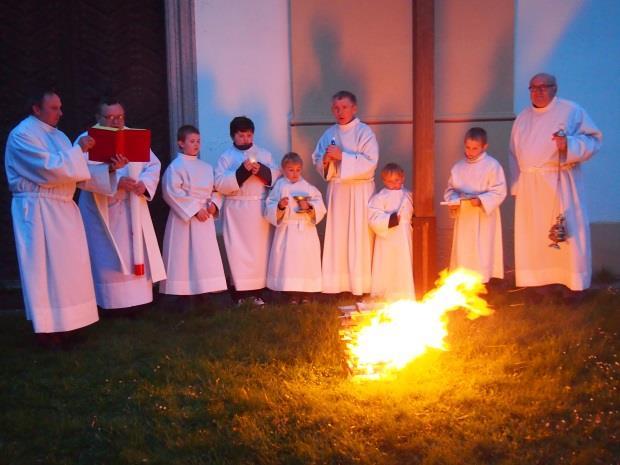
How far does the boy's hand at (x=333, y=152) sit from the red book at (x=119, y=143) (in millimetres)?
1839

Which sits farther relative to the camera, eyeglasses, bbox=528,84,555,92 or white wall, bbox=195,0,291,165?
white wall, bbox=195,0,291,165

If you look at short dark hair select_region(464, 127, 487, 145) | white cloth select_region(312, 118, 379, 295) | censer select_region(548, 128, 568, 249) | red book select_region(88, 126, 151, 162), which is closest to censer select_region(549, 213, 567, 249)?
censer select_region(548, 128, 568, 249)

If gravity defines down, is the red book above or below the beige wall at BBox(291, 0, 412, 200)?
below

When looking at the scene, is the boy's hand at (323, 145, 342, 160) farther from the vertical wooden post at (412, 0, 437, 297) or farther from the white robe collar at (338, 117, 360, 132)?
the vertical wooden post at (412, 0, 437, 297)

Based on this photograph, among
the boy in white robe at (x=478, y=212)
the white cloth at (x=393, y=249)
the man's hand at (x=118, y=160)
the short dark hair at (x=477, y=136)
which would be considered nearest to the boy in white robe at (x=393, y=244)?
the white cloth at (x=393, y=249)

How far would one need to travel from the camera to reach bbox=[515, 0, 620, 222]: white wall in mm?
7754

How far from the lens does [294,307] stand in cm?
636

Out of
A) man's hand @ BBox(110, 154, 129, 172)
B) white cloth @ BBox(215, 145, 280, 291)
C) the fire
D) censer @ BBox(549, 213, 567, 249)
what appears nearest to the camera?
the fire

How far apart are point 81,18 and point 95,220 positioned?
9.67ft

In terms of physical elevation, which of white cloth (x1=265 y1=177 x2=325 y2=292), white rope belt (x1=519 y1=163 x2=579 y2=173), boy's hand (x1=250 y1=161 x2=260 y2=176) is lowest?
white cloth (x1=265 y1=177 x2=325 y2=292)

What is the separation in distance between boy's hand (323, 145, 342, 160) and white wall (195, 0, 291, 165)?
5.02ft

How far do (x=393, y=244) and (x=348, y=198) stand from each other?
68 cm

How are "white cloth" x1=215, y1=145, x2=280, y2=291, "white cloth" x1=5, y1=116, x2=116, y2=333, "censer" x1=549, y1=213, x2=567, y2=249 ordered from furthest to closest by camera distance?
"white cloth" x1=215, y1=145, x2=280, y2=291
"censer" x1=549, y1=213, x2=567, y2=249
"white cloth" x1=5, y1=116, x2=116, y2=333

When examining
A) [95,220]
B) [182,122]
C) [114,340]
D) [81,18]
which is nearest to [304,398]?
[114,340]
